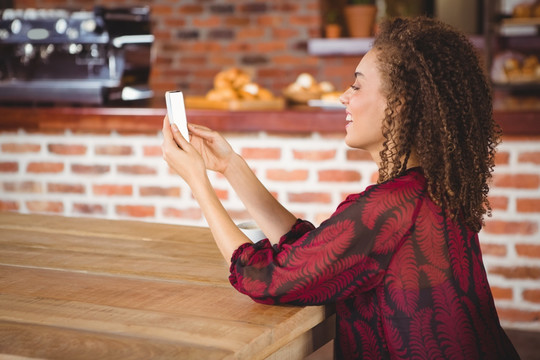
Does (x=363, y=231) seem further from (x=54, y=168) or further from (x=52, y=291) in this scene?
(x=54, y=168)

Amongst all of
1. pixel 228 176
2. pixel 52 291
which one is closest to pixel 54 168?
pixel 228 176

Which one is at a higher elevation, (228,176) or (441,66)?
(441,66)

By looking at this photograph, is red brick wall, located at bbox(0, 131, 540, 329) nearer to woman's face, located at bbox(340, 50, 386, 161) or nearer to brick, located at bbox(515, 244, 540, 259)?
brick, located at bbox(515, 244, 540, 259)

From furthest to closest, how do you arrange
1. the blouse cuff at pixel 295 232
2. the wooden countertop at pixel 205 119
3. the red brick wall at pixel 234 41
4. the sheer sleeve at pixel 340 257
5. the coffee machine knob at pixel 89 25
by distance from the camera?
the red brick wall at pixel 234 41
the coffee machine knob at pixel 89 25
the wooden countertop at pixel 205 119
the blouse cuff at pixel 295 232
the sheer sleeve at pixel 340 257

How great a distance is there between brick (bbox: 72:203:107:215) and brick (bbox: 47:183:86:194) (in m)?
0.05

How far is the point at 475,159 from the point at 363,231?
0.25 meters

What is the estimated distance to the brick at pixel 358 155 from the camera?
2.67 m

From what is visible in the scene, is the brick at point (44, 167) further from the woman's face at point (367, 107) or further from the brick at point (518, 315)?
the woman's face at point (367, 107)

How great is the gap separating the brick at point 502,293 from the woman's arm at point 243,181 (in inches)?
55.2

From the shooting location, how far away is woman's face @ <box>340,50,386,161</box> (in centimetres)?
130

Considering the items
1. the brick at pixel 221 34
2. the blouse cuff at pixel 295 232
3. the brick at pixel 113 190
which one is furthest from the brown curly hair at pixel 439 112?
the brick at pixel 221 34

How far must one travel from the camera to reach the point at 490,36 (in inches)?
200

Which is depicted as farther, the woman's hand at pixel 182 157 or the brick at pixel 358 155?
the brick at pixel 358 155

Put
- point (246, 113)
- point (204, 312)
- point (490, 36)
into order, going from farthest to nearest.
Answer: point (490, 36) < point (246, 113) < point (204, 312)
